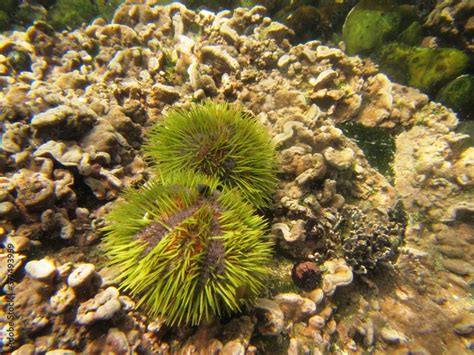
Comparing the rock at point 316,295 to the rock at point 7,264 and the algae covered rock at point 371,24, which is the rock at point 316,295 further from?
the algae covered rock at point 371,24

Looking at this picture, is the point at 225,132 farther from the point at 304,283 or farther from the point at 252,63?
the point at 252,63

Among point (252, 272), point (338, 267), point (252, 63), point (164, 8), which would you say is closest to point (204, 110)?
point (252, 272)

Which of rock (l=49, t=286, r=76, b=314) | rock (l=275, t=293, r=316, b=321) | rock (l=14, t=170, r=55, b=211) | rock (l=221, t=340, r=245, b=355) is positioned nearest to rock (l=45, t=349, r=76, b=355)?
rock (l=49, t=286, r=76, b=314)

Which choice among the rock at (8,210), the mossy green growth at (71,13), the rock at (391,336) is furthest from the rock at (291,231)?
the mossy green growth at (71,13)

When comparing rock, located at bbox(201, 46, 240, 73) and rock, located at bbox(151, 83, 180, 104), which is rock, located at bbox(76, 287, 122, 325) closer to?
rock, located at bbox(151, 83, 180, 104)

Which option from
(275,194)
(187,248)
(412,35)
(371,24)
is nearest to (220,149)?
(275,194)

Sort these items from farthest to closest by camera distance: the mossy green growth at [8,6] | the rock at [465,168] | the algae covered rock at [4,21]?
the mossy green growth at [8,6] < the algae covered rock at [4,21] < the rock at [465,168]

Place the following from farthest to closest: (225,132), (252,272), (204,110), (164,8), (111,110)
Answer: (164,8) → (111,110) → (204,110) → (225,132) → (252,272)
